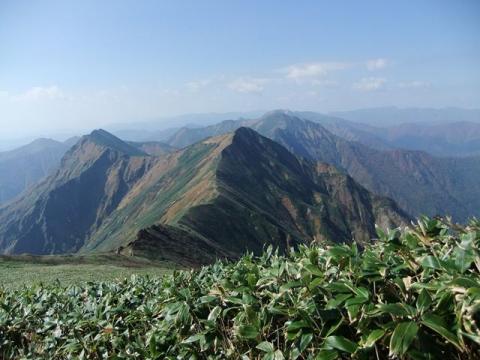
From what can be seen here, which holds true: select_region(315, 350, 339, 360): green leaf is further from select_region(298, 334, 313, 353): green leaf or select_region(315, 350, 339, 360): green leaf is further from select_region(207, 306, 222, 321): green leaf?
select_region(207, 306, 222, 321): green leaf

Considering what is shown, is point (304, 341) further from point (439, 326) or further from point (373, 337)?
point (439, 326)

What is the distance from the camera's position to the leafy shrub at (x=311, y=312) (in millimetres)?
2672

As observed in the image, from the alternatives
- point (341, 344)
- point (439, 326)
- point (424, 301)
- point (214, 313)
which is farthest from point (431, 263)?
point (214, 313)

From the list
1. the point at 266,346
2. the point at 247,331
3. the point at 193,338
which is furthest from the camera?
the point at 193,338

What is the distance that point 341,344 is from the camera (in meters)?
2.89

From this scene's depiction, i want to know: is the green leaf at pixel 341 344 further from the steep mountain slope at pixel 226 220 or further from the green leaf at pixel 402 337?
the steep mountain slope at pixel 226 220

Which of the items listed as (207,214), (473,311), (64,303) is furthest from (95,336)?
(207,214)

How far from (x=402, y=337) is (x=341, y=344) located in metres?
0.44

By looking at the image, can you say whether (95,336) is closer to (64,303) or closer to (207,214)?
(64,303)

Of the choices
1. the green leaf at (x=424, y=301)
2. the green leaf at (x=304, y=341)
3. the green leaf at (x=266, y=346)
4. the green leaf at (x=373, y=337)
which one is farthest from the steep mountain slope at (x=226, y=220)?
the green leaf at (x=424, y=301)

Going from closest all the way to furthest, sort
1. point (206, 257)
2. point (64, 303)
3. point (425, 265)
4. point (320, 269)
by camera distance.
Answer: point (425, 265) < point (320, 269) < point (64, 303) < point (206, 257)

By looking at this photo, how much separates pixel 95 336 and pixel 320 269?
2429 millimetres

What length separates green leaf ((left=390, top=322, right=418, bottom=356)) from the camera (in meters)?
2.57

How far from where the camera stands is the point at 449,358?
272 centimetres
